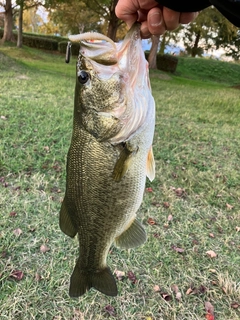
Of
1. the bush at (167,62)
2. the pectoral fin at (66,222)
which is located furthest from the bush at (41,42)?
the pectoral fin at (66,222)

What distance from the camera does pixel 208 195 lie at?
4.15 metres

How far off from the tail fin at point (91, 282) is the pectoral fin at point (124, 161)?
55 centimetres

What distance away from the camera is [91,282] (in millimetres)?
1632

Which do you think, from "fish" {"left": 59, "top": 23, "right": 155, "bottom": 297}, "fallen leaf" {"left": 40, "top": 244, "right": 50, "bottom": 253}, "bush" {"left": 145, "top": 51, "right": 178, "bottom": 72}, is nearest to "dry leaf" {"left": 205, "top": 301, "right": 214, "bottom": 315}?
"fallen leaf" {"left": 40, "top": 244, "right": 50, "bottom": 253}

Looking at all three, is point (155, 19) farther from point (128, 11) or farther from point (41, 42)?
point (41, 42)

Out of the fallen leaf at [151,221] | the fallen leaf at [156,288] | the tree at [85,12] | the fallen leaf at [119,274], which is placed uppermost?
the tree at [85,12]

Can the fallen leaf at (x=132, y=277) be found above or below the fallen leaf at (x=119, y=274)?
below

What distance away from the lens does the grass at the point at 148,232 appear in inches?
99.5

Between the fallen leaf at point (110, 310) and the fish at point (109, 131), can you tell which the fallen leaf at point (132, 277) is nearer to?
the fallen leaf at point (110, 310)

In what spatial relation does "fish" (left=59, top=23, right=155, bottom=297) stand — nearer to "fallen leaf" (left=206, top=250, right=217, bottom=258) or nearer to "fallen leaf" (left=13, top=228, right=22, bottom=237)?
"fallen leaf" (left=13, top=228, right=22, bottom=237)

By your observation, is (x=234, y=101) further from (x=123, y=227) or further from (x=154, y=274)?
(x=123, y=227)

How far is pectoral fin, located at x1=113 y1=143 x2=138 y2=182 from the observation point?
137 cm

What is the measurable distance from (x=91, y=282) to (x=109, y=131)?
0.77 meters

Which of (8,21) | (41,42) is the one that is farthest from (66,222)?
(41,42)
